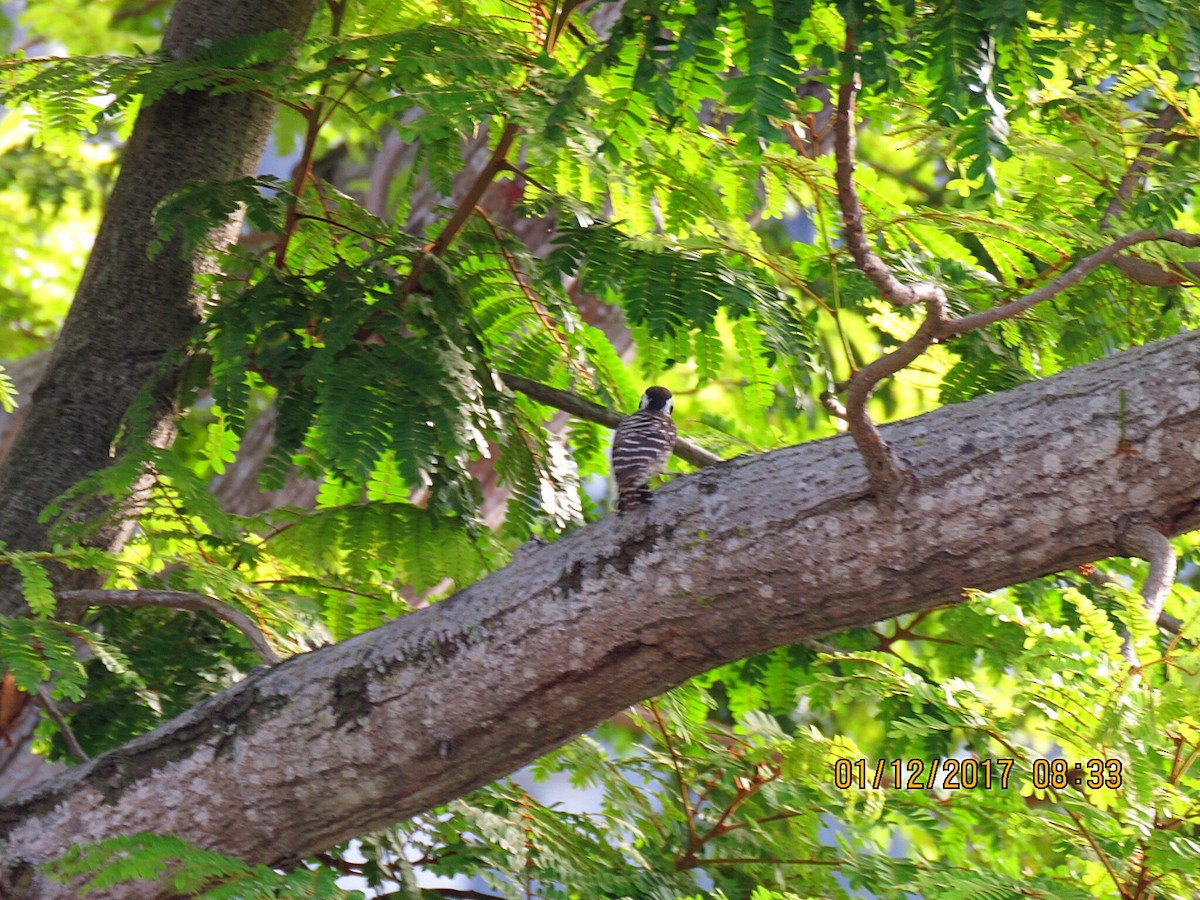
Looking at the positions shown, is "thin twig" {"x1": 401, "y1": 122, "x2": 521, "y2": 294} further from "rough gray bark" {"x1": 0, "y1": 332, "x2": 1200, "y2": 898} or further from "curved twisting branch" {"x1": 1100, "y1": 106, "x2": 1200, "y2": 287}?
"curved twisting branch" {"x1": 1100, "y1": 106, "x2": 1200, "y2": 287}

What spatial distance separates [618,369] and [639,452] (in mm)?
896

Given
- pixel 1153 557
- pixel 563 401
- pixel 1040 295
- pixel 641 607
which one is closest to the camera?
pixel 1040 295

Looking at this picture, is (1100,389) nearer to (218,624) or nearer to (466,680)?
(466,680)

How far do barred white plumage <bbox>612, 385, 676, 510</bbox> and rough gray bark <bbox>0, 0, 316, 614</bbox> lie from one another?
1.25 meters

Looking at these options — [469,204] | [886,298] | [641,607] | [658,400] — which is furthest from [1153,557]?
[469,204]

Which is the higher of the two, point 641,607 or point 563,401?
point 563,401

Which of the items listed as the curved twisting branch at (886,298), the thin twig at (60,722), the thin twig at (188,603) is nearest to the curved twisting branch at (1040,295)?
the curved twisting branch at (886,298)

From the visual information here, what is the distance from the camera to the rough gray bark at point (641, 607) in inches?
88.7

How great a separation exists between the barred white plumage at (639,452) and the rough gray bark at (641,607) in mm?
84

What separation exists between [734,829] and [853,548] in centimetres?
126

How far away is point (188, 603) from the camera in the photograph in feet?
9.48
